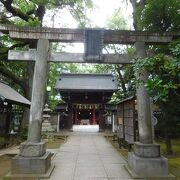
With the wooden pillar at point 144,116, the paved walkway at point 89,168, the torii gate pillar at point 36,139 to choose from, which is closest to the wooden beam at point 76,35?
the torii gate pillar at point 36,139

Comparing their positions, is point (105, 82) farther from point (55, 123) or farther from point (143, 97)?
point (143, 97)

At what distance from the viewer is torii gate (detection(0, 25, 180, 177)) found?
8.21 meters

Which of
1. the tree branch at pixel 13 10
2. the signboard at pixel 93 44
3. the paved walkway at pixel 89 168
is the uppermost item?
the tree branch at pixel 13 10

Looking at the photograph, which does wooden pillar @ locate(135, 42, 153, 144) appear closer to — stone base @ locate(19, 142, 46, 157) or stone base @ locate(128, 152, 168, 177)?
stone base @ locate(128, 152, 168, 177)

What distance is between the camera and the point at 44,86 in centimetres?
912

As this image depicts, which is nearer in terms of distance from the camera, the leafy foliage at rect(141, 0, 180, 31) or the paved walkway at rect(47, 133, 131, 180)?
the paved walkway at rect(47, 133, 131, 180)

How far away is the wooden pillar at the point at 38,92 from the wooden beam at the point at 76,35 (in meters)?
0.33

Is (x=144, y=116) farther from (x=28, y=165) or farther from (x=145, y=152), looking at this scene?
(x=28, y=165)

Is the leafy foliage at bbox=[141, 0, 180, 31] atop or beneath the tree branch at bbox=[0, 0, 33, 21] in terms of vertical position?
beneath

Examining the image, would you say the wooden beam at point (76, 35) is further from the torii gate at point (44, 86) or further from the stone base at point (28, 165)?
the stone base at point (28, 165)

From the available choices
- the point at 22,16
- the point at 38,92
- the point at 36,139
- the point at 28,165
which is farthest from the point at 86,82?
the point at 28,165

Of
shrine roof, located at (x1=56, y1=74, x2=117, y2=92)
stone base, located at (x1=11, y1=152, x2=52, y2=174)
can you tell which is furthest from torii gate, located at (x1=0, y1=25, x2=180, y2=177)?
shrine roof, located at (x1=56, y1=74, x2=117, y2=92)

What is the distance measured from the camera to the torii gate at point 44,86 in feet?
26.9

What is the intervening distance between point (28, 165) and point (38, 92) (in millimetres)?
2480
